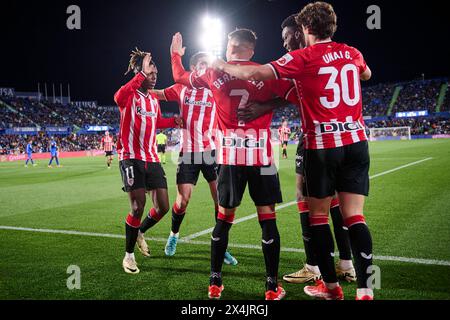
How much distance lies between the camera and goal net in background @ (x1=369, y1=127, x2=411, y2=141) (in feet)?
178

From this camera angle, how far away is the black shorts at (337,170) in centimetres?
299

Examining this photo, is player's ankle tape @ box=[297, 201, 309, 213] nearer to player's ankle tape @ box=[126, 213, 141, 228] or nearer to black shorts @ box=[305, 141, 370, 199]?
black shorts @ box=[305, 141, 370, 199]

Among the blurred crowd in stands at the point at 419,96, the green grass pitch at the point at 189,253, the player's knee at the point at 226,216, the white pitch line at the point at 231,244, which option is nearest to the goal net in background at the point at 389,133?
the blurred crowd in stands at the point at 419,96

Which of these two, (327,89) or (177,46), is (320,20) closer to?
(327,89)

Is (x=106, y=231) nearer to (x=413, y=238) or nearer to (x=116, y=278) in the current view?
(x=116, y=278)

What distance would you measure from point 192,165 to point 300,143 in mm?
1842

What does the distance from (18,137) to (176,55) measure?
53913 millimetres

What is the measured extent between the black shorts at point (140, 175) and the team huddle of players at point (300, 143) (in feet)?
0.06

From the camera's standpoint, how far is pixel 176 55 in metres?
4.25

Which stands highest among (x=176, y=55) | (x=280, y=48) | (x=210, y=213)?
(x=280, y=48)

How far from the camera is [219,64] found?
317cm

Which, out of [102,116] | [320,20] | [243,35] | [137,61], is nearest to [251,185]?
[243,35]

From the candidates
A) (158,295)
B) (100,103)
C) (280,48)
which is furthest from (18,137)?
(158,295)
